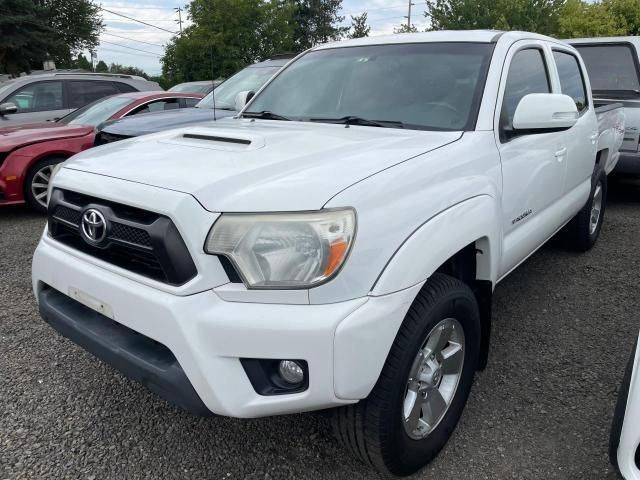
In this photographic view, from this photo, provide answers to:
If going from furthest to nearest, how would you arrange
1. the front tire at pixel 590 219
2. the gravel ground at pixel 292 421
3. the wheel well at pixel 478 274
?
the front tire at pixel 590 219, the wheel well at pixel 478 274, the gravel ground at pixel 292 421

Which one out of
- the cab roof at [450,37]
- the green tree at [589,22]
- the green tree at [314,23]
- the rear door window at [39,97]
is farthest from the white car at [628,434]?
the green tree at [314,23]

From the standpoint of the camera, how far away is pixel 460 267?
2.53 m

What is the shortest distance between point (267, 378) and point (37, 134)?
534 centimetres

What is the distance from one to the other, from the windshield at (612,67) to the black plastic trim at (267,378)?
6337 millimetres

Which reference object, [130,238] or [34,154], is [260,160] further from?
[34,154]

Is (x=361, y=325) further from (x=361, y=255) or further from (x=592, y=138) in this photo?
(x=592, y=138)

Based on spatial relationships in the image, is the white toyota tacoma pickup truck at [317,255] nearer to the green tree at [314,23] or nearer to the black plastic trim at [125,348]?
the black plastic trim at [125,348]

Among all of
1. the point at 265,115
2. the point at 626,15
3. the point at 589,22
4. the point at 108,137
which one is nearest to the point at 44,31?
the point at 589,22

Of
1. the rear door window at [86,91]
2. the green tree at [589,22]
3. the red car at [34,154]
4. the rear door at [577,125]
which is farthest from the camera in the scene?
the green tree at [589,22]

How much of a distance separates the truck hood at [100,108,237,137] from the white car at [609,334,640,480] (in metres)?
4.74

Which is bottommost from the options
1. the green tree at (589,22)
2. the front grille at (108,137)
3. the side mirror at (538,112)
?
the front grille at (108,137)

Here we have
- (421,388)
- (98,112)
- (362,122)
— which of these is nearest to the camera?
(421,388)

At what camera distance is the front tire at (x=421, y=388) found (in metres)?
1.94

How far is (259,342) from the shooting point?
1.77m
